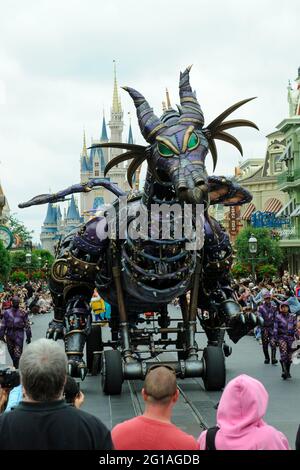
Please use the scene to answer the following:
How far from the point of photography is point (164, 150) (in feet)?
28.4

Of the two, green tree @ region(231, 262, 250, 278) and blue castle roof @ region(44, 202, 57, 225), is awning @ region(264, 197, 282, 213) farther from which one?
blue castle roof @ region(44, 202, 57, 225)

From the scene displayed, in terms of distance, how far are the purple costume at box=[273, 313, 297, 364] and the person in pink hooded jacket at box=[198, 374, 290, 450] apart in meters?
8.84

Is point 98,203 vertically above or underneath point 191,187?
above

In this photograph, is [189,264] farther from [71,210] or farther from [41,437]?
[71,210]

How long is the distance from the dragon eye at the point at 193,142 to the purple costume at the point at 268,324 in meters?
6.21

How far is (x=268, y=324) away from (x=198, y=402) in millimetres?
4756

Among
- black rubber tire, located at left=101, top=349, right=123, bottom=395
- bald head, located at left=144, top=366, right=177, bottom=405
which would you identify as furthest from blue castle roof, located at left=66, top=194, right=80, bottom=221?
bald head, located at left=144, top=366, right=177, bottom=405

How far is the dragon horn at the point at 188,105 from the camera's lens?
8.99 meters

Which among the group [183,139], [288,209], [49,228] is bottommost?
[183,139]

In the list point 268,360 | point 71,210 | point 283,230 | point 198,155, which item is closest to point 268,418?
point 198,155

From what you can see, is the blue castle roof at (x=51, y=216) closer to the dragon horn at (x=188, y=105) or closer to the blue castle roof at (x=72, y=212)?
the blue castle roof at (x=72, y=212)

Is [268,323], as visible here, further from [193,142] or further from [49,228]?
[49,228]

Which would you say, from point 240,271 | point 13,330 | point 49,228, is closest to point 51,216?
point 49,228

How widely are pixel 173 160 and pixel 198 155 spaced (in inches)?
11.5
